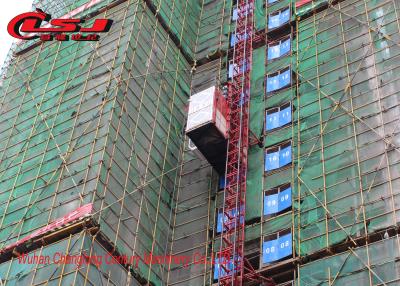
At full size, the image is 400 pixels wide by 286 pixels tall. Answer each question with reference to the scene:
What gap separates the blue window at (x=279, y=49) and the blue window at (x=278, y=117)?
3435 mm

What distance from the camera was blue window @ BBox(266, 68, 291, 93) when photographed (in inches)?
1280

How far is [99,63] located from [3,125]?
534 cm

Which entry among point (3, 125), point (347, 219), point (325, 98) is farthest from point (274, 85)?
point (3, 125)

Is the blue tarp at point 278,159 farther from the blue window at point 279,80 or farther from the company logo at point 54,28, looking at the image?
the company logo at point 54,28

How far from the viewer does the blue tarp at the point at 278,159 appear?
2944 cm

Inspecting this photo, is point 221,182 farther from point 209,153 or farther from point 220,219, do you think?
point 220,219

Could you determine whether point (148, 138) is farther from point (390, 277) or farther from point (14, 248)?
point (390, 277)

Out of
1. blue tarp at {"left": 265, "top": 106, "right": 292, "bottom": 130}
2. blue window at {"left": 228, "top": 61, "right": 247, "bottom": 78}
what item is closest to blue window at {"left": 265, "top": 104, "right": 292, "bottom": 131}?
blue tarp at {"left": 265, "top": 106, "right": 292, "bottom": 130}

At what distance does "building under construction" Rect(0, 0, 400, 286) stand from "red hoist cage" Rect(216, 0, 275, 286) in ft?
0.27

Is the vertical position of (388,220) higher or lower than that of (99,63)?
lower

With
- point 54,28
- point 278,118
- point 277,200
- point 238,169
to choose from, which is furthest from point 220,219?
point 54,28

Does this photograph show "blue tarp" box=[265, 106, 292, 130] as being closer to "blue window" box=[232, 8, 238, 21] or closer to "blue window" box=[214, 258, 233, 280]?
"blue window" box=[214, 258, 233, 280]

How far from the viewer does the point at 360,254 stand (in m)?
24.3

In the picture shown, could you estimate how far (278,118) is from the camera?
31.4 m
